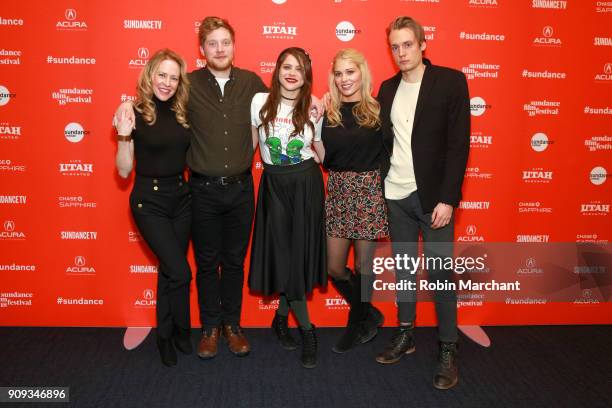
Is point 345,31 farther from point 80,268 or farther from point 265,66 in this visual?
point 80,268

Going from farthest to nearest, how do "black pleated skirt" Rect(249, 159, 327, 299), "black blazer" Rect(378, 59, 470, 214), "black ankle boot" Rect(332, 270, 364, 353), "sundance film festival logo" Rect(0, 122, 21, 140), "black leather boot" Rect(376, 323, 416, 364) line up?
"sundance film festival logo" Rect(0, 122, 21, 140) → "black ankle boot" Rect(332, 270, 364, 353) → "black leather boot" Rect(376, 323, 416, 364) → "black pleated skirt" Rect(249, 159, 327, 299) → "black blazer" Rect(378, 59, 470, 214)

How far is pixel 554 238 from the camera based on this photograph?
3.52 m

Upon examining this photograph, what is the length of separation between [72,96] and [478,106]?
277cm

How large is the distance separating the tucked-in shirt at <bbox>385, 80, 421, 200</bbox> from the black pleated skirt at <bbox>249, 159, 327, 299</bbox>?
44cm

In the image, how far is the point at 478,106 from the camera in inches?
132

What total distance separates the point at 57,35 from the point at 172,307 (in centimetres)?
195

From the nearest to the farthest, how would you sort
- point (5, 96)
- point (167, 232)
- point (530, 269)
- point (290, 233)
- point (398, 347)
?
point (167, 232)
point (290, 233)
point (398, 347)
point (5, 96)
point (530, 269)

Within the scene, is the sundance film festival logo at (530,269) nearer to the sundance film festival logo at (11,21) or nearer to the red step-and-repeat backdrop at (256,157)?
the red step-and-repeat backdrop at (256,157)

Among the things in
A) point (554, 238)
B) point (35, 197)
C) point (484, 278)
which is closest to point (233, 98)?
point (35, 197)

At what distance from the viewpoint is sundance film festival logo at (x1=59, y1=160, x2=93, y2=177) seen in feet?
10.9

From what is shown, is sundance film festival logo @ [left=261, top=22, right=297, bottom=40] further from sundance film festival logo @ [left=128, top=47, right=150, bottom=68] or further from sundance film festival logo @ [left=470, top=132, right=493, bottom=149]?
sundance film festival logo @ [left=470, top=132, right=493, bottom=149]

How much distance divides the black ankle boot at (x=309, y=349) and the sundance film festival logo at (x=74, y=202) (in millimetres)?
1708

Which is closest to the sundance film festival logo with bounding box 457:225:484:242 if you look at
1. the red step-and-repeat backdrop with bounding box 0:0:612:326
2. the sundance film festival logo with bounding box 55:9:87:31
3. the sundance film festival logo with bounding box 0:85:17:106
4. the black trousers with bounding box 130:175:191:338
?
the red step-and-repeat backdrop with bounding box 0:0:612:326

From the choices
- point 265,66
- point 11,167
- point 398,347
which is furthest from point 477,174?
point 11,167
